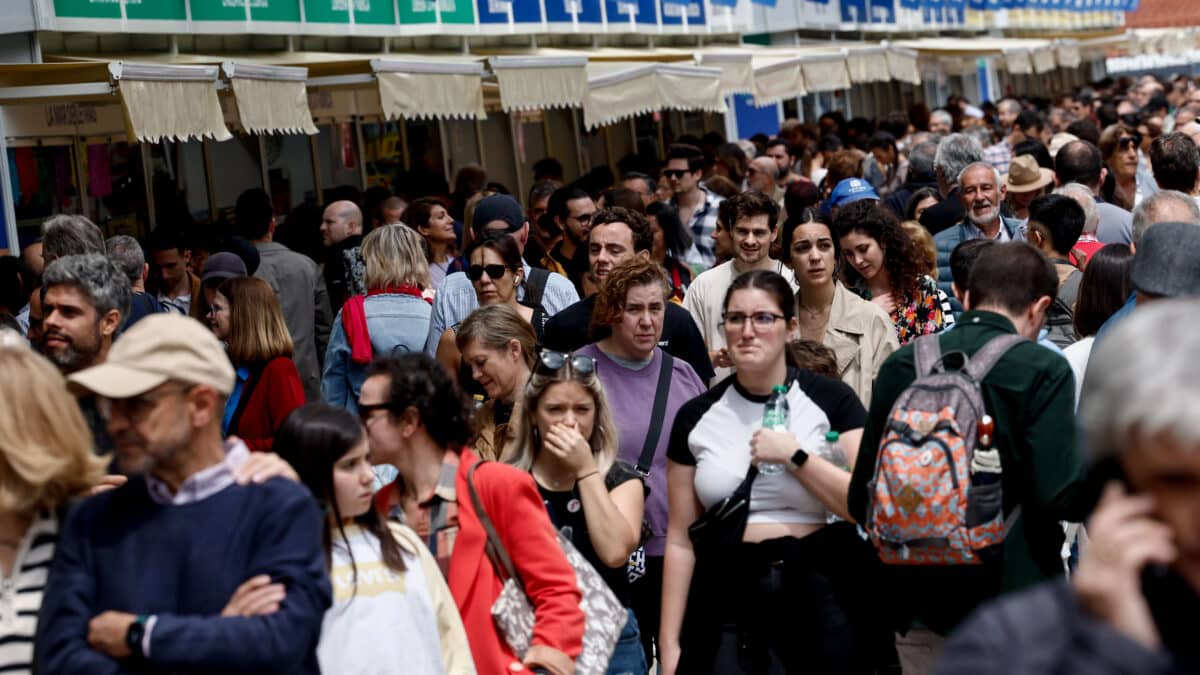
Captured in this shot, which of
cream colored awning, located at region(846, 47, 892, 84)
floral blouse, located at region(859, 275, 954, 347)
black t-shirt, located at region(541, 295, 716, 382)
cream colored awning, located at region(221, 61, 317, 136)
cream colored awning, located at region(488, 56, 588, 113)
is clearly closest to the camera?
black t-shirt, located at region(541, 295, 716, 382)

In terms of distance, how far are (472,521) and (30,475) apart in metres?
1.33

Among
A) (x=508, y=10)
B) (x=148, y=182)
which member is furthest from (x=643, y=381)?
(x=508, y=10)

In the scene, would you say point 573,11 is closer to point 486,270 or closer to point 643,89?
point 643,89

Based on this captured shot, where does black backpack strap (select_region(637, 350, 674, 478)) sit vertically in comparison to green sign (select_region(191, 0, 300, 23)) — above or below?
below

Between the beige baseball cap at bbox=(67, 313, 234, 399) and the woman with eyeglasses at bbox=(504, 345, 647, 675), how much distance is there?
1.72 metres

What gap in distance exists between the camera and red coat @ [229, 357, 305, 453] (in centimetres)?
710

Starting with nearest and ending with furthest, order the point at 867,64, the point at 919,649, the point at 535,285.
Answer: the point at 919,649 < the point at 535,285 < the point at 867,64

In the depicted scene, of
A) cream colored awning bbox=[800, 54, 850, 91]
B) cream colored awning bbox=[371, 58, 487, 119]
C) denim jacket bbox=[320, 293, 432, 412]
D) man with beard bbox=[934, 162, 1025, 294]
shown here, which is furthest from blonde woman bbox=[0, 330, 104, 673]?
cream colored awning bbox=[800, 54, 850, 91]

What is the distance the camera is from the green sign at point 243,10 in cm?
1243

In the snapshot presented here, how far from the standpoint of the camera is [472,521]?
438cm

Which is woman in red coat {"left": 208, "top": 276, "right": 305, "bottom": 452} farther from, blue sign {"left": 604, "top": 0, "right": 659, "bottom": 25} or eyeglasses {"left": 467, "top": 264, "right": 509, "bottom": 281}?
blue sign {"left": 604, "top": 0, "right": 659, "bottom": 25}

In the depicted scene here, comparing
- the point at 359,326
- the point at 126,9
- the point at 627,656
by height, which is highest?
the point at 126,9

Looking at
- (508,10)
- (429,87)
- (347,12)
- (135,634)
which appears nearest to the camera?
(135,634)

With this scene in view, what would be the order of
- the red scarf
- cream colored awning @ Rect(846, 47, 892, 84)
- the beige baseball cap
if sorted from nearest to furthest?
the beige baseball cap < the red scarf < cream colored awning @ Rect(846, 47, 892, 84)
